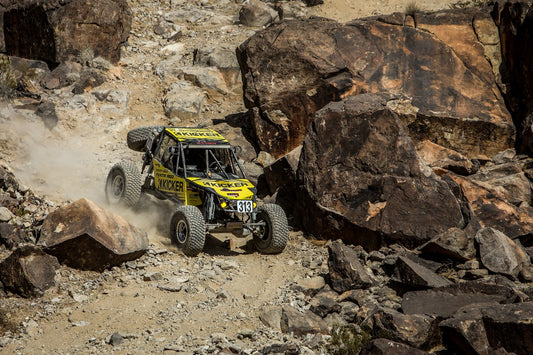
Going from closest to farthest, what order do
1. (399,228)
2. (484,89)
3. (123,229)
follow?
(123,229) → (399,228) → (484,89)

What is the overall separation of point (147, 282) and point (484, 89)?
33.3 feet

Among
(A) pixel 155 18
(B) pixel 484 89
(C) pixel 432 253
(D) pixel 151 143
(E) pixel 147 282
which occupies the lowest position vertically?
(E) pixel 147 282

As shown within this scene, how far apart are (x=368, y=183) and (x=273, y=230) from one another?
199 cm

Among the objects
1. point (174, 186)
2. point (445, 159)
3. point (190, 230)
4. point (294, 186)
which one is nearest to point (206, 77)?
point (294, 186)

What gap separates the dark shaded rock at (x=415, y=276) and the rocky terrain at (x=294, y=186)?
0.03 metres

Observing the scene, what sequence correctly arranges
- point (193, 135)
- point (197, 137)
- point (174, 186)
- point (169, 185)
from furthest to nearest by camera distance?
point (193, 135)
point (197, 137)
point (169, 185)
point (174, 186)

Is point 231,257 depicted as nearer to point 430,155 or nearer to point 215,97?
point 430,155

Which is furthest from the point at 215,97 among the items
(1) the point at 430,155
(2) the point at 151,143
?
(1) the point at 430,155

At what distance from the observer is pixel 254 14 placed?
22875mm

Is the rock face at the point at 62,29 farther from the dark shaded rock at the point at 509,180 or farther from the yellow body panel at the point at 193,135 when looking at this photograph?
the dark shaded rock at the point at 509,180

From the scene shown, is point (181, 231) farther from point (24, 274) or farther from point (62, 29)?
point (62, 29)

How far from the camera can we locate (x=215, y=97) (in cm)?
1847

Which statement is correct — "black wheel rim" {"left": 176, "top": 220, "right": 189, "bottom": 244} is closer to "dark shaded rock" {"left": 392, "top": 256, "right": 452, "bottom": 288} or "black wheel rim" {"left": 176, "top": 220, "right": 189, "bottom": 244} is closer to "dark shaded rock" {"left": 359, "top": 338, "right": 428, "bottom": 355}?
"dark shaded rock" {"left": 392, "top": 256, "right": 452, "bottom": 288}

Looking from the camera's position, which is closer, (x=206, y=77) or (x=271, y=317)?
(x=271, y=317)
